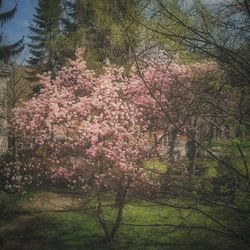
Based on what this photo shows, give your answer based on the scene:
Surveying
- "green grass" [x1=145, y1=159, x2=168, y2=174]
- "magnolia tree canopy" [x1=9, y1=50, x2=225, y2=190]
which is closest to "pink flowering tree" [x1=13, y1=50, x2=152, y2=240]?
"magnolia tree canopy" [x1=9, y1=50, x2=225, y2=190]

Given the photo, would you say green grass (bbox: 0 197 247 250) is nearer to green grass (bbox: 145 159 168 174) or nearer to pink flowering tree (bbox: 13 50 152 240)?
pink flowering tree (bbox: 13 50 152 240)

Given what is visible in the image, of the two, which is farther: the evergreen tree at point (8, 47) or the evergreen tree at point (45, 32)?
the evergreen tree at point (45, 32)

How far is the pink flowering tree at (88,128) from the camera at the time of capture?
11945mm

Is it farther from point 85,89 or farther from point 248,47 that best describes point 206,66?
point 248,47

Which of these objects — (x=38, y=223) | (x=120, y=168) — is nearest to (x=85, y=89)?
(x=120, y=168)

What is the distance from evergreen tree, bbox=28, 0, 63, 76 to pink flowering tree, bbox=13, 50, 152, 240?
17.9m

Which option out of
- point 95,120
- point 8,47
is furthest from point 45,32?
point 95,120

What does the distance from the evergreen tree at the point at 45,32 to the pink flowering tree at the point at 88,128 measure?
58.8ft

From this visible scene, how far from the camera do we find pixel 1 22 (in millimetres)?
24578

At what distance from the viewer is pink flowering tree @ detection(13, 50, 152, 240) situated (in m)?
11.9

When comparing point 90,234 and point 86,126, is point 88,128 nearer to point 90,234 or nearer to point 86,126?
point 86,126

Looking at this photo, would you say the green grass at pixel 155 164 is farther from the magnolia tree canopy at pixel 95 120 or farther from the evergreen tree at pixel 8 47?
the evergreen tree at pixel 8 47

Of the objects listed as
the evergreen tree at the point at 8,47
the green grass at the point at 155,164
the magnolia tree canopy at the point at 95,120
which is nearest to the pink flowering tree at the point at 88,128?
the magnolia tree canopy at the point at 95,120

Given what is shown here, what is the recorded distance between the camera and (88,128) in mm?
12156
